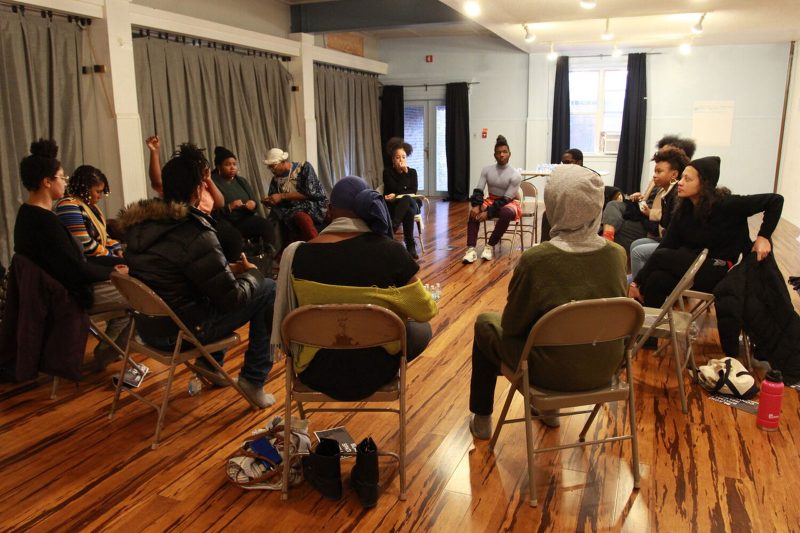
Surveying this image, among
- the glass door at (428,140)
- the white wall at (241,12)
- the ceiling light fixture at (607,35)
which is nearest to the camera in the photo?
the white wall at (241,12)

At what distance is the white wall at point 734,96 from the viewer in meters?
9.34

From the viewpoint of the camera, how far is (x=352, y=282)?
2080 millimetres

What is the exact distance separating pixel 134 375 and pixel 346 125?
6956 millimetres

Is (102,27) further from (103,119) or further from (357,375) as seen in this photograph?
(357,375)

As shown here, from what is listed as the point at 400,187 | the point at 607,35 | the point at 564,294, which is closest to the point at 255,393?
the point at 564,294

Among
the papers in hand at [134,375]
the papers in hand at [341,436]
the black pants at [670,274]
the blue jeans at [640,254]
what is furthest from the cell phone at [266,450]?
the blue jeans at [640,254]

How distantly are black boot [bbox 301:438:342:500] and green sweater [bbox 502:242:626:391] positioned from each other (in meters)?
0.74

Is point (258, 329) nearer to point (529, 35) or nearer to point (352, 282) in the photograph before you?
point (352, 282)

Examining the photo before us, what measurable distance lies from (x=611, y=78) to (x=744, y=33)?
2285mm

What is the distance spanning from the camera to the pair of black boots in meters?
2.13

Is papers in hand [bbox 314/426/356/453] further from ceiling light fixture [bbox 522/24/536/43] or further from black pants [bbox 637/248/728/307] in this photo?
ceiling light fixture [bbox 522/24/536/43]

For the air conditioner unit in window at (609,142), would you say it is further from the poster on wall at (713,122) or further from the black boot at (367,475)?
the black boot at (367,475)

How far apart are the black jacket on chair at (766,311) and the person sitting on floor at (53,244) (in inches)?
121

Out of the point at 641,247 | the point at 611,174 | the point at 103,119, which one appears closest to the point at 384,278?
the point at 641,247
